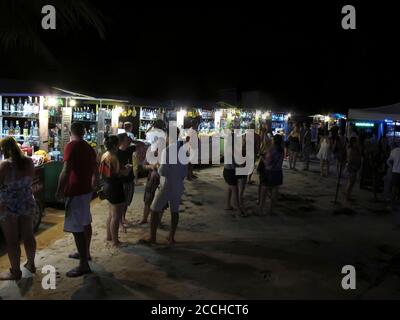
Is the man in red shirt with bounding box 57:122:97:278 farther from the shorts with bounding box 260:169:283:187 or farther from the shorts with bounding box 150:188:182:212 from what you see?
the shorts with bounding box 260:169:283:187

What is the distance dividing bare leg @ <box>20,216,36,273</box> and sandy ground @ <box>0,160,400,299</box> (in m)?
0.13

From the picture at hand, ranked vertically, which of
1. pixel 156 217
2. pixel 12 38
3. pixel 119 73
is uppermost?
pixel 119 73

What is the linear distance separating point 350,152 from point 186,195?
14.4ft

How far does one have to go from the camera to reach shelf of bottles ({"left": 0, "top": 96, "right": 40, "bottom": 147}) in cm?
927

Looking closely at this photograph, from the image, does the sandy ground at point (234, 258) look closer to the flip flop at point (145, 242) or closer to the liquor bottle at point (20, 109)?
the flip flop at point (145, 242)

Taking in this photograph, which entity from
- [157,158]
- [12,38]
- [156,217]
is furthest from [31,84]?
[12,38]

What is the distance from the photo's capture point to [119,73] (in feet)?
115

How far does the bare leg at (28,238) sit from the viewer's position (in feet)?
16.5

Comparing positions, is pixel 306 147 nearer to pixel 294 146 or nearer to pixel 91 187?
pixel 294 146

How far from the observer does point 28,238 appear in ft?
16.8

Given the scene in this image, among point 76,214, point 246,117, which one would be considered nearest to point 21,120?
point 76,214

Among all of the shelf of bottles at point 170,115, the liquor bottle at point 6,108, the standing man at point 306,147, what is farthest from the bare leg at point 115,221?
the standing man at point 306,147

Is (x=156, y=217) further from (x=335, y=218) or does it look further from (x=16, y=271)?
(x=335, y=218)

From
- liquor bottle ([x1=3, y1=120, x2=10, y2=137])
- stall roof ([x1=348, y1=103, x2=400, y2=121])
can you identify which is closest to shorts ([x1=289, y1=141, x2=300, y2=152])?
stall roof ([x1=348, y1=103, x2=400, y2=121])
